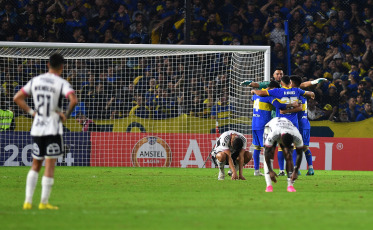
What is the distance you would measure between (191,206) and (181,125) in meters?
12.4

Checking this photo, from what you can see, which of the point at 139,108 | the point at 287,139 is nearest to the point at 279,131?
the point at 287,139

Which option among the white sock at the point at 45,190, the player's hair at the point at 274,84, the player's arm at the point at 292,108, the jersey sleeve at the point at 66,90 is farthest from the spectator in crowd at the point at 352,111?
the white sock at the point at 45,190

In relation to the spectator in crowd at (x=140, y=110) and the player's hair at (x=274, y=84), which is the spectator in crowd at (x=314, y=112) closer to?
the spectator in crowd at (x=140, y=110)

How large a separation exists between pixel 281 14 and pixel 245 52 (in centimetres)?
560

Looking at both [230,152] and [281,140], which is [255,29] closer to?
[230,152]

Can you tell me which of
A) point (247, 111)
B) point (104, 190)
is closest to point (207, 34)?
point (247, 111)

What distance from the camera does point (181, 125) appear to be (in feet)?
70.4

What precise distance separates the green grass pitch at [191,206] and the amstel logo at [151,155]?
292 inches

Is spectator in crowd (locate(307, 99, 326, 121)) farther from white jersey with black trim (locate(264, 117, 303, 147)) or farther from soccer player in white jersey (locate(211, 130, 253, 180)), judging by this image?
white jersey with black trim (locate(264, 117, 303, 147))

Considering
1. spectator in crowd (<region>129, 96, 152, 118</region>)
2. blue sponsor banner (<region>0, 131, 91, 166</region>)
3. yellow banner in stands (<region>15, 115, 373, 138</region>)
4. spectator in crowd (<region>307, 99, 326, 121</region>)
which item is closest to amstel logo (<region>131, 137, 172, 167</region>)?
yellow banner in stands (<region>15, 115, 373, 138</region>)

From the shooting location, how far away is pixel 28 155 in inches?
831

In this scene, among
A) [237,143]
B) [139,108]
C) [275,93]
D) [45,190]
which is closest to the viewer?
[45,190]

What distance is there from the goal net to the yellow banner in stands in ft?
0.10

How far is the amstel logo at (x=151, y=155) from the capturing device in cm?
2145
